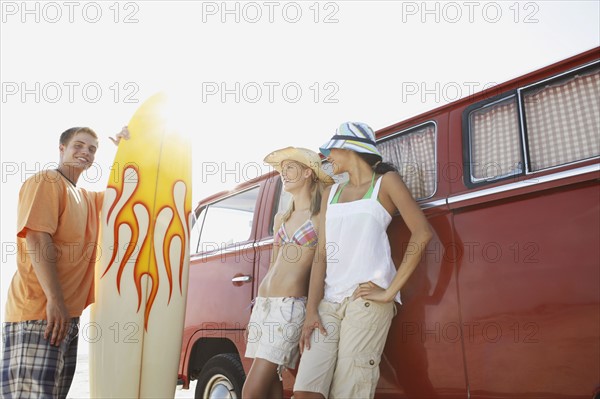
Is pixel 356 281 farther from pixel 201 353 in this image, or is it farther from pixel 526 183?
pixel 201 353

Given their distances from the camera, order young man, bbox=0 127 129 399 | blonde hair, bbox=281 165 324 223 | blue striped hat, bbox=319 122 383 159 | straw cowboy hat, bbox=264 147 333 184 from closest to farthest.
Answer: young man, bbox=0 127 129 399 < blue striped hat, bbox=319 122 383 159 < blonde hair, bbox=281 165 324 223 < straw cowboy hat, bbox=264 147 333 184

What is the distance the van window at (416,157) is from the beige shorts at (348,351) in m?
0.65

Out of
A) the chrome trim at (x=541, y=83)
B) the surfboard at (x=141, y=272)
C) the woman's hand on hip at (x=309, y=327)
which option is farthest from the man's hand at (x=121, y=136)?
the chrome trim at (x=541, y=83)

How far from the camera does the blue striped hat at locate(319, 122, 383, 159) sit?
9.29ft

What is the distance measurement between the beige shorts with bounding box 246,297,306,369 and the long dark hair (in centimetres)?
83

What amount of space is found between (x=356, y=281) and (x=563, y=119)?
1.17 metres

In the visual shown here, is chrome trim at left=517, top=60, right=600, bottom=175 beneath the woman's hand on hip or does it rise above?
above

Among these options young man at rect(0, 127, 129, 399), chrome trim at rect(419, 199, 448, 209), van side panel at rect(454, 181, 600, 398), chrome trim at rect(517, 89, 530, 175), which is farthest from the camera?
young man at rect(0, 127, 129, 399)

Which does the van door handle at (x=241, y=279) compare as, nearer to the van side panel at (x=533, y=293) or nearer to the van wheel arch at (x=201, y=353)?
the van wheel arch at (x=201, y=353)

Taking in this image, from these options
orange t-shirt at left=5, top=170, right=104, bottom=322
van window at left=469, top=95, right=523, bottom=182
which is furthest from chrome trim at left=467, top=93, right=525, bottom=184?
orange t-shirt at left=5, top=170, right=104, bottom=322

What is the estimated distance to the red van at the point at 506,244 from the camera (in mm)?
2066

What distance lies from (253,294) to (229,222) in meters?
1.07

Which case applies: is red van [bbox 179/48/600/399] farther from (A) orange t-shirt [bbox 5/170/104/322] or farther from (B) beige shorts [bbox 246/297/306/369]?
(A) orange t-shirt [bbox 5/170/104/322]

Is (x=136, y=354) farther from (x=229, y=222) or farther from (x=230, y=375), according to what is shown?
(x=229, y=222)
